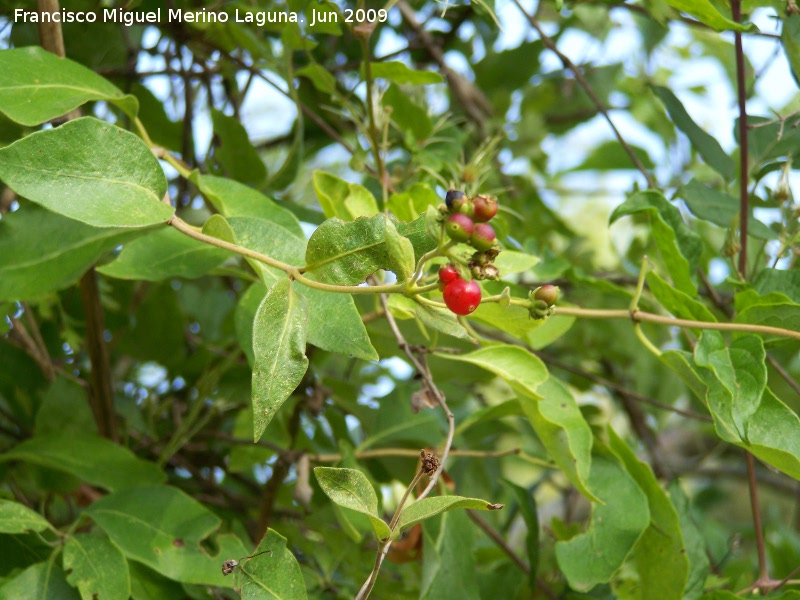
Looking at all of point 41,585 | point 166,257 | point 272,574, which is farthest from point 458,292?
point 41,585

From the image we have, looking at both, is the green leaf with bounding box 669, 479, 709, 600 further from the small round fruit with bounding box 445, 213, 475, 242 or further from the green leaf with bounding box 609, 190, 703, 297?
the small round fruit with bounding box 445, 213, 475, 242

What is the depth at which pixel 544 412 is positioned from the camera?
75cm

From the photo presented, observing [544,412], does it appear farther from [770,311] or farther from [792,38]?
[792,38]

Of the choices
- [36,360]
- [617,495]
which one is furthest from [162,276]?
[617,495]

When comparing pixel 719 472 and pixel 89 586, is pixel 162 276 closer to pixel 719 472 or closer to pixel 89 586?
pixel 89 586

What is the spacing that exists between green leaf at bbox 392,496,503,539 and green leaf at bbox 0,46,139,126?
1.38 feet

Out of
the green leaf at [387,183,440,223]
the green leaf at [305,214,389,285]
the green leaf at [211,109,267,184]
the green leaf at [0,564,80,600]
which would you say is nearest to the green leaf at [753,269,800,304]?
Result: the green leaf at [387,183,440,223]

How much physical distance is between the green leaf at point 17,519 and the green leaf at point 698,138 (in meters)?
0.74

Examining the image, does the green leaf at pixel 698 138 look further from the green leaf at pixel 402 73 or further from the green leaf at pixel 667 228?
the green leaf at pixel 402 73

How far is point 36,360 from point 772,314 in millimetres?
777

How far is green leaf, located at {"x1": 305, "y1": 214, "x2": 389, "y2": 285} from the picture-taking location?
0.56 m

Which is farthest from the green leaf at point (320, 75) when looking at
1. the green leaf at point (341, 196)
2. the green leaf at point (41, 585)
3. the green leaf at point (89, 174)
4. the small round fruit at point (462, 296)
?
the green leaf at point (41, 585)

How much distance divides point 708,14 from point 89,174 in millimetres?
507

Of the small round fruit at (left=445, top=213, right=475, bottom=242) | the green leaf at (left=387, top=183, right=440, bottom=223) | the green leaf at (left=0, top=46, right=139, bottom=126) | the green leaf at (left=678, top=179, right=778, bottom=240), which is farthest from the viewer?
the green leaf at (left=678, top=179, right=778, bottom=240)
